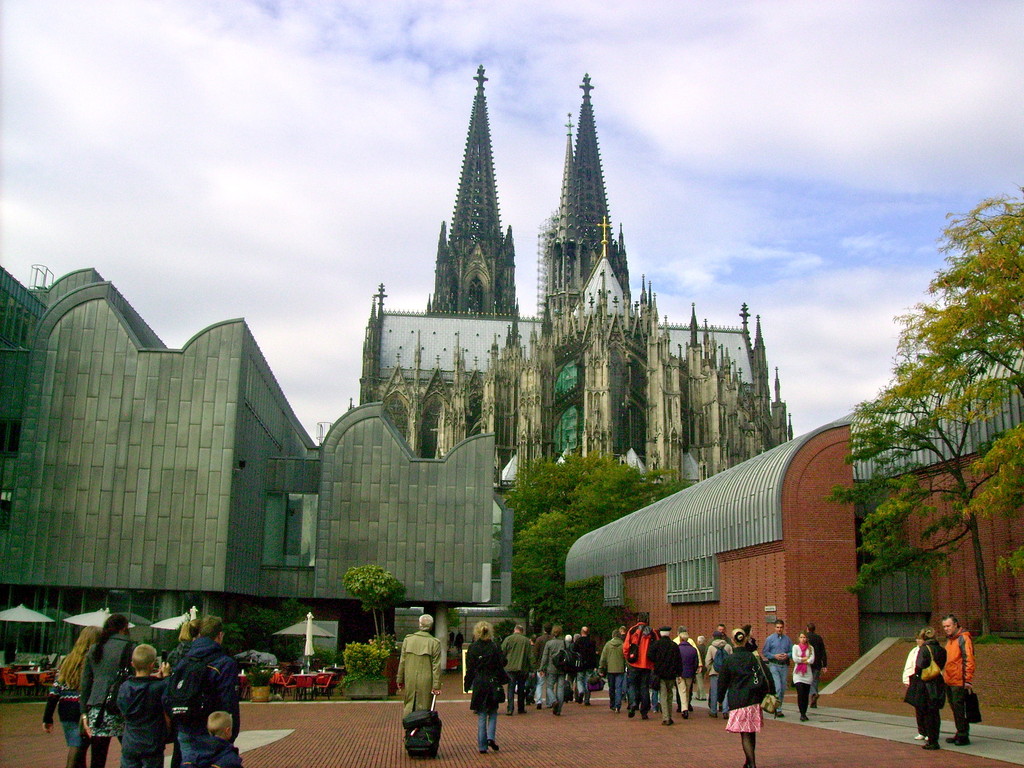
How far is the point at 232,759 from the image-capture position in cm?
764

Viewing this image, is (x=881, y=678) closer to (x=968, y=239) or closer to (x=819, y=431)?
(x=819, y=431)

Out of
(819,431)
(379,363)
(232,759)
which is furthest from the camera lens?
(379,363)

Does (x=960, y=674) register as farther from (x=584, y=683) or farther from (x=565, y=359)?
(x=565, y=359)

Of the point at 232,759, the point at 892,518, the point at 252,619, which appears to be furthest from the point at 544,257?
the point at 232,759

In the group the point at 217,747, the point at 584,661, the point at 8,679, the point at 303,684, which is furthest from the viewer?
the point at 303,684

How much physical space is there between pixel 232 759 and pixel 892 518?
19.0 meters

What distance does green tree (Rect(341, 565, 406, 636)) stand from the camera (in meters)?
31.2

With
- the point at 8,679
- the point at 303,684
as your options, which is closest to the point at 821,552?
the point at 303,684

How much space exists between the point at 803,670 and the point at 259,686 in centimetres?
1176

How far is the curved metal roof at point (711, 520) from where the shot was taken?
27016mm

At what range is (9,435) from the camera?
1237 inches

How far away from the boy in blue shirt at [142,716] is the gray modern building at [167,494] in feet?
75.8

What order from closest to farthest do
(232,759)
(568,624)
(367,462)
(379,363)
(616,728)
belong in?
1. (232,759)
2. (616,728)
3. (367,462)
4. (568,624)
5. (379,363)

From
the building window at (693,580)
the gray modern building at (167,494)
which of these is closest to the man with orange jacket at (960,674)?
the building window at (693,580)
